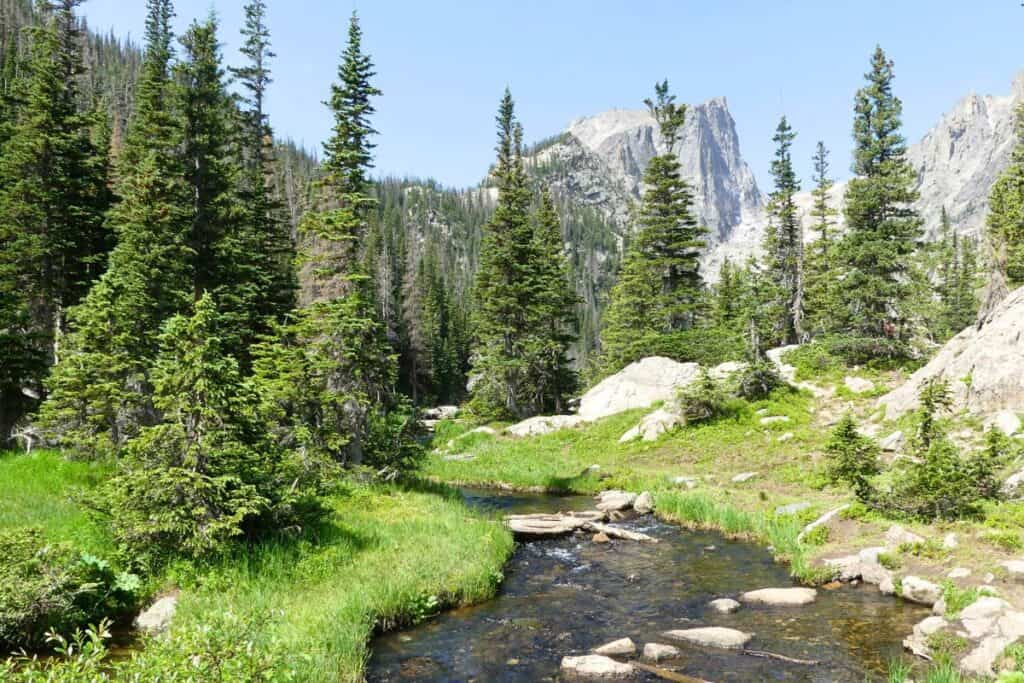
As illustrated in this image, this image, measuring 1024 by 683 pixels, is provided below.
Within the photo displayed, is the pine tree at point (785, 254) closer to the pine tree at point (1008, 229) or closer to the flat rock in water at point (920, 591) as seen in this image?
the pine tree at point (1008, 229)

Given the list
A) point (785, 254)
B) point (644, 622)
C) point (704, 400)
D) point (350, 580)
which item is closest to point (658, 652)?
point (644, 622)

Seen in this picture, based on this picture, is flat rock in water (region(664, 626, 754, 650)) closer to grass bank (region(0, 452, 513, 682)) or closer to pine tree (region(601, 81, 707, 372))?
grass bank (region(0, 452, 513, 682))

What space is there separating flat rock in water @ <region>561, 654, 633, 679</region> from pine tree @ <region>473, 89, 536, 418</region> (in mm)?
32842

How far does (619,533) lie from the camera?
60.6 ft

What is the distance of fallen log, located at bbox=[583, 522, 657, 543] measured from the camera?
18.1 metres

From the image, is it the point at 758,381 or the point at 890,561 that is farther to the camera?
the point at 758,381

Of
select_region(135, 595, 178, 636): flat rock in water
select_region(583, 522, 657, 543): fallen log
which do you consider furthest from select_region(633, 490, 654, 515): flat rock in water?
select_region(135, 595, 178, 636): flat rock in water

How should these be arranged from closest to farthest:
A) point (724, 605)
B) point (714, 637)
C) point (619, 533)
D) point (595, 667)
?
point (595, 667)
point (714, 637)
point (724, 605)
point (619, 533)

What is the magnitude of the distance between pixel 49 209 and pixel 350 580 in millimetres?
25832

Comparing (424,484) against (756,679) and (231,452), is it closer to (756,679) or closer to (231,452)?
(231,452)

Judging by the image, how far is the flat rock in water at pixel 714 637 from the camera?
10.4 meters

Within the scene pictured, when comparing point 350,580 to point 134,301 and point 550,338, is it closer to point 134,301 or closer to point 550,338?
point 134,301

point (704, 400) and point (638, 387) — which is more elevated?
point (638, 387)

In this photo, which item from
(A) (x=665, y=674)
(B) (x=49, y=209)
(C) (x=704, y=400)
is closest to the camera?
(A) (x=665, y=674)
